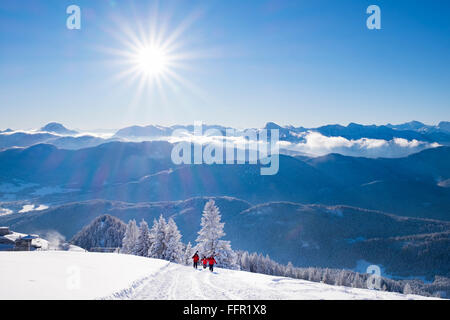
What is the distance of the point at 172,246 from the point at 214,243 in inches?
358

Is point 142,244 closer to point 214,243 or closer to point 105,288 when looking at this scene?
point 214,243

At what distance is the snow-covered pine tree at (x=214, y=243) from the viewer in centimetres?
4678

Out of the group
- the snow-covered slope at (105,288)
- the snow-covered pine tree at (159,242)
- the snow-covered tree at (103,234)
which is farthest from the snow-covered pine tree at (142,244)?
the snow-covered tree at (103,234)

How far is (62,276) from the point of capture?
57.5 ft

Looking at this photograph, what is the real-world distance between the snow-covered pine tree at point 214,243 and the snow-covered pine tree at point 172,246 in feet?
19.0

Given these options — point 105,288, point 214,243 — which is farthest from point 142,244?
point 105,288

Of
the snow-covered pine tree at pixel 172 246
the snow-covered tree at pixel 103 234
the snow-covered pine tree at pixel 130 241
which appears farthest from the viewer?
the snow-covered tree at pixel 103 234

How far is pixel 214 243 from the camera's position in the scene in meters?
48.0

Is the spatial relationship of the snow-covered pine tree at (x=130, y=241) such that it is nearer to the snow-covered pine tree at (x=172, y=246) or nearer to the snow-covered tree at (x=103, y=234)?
the snow-covered pine tree at (x=172, y=246)
